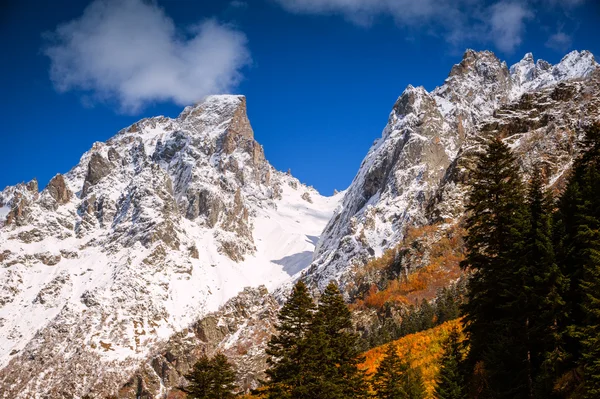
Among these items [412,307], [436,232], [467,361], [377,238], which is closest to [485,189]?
[467,361]

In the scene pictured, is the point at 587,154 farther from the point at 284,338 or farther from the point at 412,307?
the point at 412,307

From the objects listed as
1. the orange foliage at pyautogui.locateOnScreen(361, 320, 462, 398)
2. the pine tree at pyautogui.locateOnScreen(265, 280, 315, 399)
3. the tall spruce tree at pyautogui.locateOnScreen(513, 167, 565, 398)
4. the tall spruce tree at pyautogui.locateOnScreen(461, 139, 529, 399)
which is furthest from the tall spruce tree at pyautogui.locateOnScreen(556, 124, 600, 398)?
the pine tree at pyautogui.locateOnScreen(265, 280, 315, 399)

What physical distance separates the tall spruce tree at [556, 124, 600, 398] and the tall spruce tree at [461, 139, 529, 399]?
Result: 88.3 inches

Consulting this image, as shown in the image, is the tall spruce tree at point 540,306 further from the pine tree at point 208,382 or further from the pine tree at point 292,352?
the pine tree at point 208,382

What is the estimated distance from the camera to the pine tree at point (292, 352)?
101 ft

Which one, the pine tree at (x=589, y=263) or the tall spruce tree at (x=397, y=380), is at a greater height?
the pine tree at (x=589, y=263)

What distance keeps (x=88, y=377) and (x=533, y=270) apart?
19612 centimetres

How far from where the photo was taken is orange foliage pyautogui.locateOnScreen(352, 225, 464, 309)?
122 m

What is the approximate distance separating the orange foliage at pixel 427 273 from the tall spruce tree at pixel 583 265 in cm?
9242

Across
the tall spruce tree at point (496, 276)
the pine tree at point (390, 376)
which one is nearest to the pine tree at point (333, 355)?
the pine tree at point (390, 376)

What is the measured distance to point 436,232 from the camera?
146875 millimetres

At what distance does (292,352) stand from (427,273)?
105 metres

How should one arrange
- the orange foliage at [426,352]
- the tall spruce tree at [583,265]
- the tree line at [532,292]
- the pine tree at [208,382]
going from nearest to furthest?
the tall spruce tree at [583,265], the tree line at [532,292], the orange foliage at [426,352], the pine tree at [208,382]

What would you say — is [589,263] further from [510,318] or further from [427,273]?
[427,273]
